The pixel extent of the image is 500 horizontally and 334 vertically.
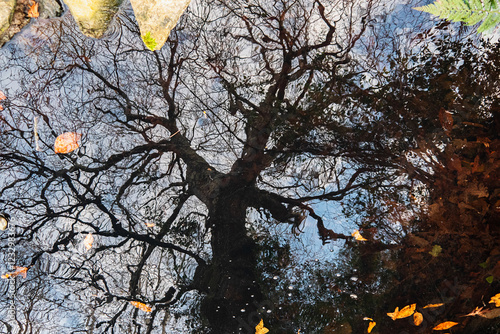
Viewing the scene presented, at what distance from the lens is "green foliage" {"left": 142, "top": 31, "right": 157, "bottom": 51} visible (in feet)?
7.50

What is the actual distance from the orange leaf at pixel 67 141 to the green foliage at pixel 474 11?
2.79 meters

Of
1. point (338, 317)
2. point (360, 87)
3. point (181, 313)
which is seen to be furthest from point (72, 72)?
point (338, 317)

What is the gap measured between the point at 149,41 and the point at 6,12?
105 cm

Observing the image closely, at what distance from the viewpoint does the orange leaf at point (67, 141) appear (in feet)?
7.76

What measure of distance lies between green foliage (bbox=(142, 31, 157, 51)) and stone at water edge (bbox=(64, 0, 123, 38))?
1.03ft

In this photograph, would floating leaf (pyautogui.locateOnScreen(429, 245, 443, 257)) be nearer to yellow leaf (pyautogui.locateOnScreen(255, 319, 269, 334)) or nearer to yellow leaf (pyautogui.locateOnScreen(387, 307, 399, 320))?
yellow leaf (pyautogui.locateOnScreen(387, 307, 399, 320))

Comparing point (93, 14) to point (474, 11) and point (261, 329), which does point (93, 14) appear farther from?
point (261, 329)

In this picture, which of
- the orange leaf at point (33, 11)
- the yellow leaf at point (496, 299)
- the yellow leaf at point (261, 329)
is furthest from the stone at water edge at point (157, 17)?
the yellow leaf at point (496, 299)

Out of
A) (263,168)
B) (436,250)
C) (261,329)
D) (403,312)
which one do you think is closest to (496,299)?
(436,250)

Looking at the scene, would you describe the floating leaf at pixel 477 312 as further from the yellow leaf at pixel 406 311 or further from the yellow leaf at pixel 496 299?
the yellow leaf at pixel 406 311

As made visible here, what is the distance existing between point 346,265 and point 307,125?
1.16 meters

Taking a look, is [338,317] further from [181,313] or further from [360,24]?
[360,24]

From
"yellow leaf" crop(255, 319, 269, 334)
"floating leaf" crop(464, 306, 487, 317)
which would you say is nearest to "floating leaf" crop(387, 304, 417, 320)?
"floating leaf" crop(464, 306, 487, 317)

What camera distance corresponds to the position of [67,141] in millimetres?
2369
